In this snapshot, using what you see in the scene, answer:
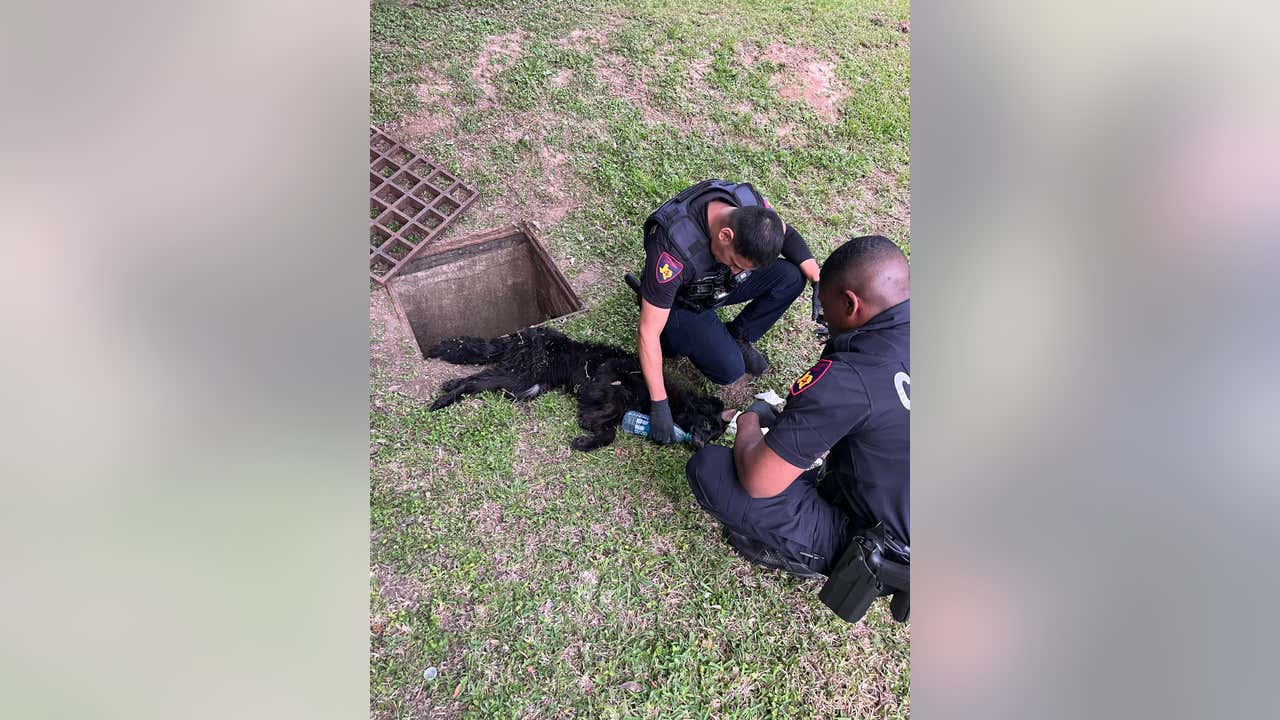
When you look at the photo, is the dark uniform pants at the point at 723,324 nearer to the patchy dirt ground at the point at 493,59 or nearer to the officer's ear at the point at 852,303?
the officer's ear at the point at 852,303

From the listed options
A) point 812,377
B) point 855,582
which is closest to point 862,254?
point 812,377

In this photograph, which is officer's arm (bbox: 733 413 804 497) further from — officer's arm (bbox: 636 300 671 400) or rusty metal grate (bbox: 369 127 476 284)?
rusty metal grate (bbox: 369 127 476 284)

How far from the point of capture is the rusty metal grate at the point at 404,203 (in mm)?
3693

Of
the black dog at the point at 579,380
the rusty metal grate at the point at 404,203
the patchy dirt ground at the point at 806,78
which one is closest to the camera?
the black dog at the point at 579,380

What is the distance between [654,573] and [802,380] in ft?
3.19

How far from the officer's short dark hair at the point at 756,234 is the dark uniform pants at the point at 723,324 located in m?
0.51

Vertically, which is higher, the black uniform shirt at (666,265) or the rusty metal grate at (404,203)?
the black uniform shirt at (666,265)

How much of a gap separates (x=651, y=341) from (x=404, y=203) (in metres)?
1.88

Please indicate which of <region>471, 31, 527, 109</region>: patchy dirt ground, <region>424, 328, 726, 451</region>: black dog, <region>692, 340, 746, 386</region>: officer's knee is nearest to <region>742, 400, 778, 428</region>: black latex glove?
<region>424, 328, 726, 451</region>: black dog

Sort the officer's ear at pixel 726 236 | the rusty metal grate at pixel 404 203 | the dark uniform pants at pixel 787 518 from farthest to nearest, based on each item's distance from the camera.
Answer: the rusty metal grate at pixel 404 203 < the officer's ear at pixel 726 236 < the dark uniform pants at pixel 787 518

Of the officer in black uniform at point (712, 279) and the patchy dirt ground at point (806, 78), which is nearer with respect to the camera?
the officer in black uniform at point (712, 279)

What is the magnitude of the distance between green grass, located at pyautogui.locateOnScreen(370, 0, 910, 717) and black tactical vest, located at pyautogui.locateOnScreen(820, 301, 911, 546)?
586 millimetres

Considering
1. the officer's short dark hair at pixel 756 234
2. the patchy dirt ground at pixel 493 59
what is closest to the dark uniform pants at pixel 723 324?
the officer's short dark hair at pixel 756 234

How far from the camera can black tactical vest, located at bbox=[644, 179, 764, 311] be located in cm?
292
